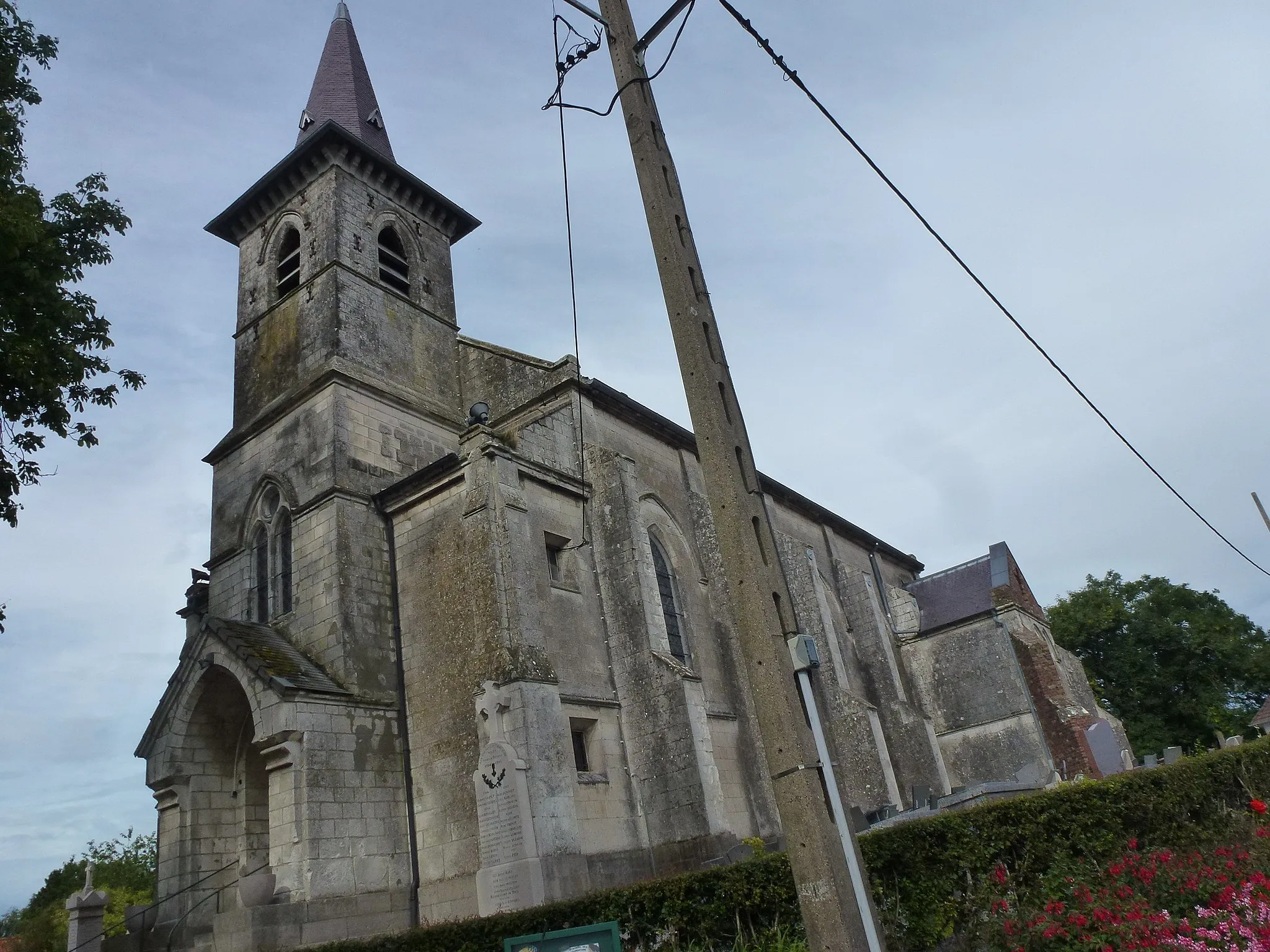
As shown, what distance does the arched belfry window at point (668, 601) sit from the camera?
651 inches

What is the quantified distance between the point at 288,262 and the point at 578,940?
17.1m

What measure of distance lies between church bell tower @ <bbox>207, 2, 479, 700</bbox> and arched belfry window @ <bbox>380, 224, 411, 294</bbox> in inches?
1.5

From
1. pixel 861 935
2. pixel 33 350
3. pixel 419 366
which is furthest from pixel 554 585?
pixel 861 935

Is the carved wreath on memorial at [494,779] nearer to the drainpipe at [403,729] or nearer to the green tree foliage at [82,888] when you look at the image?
the drainpipe at [403,729]

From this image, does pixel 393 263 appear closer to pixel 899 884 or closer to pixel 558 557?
pixel 558 557

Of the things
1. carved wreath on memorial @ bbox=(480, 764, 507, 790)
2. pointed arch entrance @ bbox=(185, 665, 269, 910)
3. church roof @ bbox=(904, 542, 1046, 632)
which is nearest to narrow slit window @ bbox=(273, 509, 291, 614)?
pointed arch entrance @ bbox=(185, 665, 269, 910)

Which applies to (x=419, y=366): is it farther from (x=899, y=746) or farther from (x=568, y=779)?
(x=899, y=746)

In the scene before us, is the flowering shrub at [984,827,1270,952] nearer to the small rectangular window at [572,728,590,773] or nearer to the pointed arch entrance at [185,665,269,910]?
the small rectangular window at [572,728,590,773]

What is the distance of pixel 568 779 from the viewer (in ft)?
40.6

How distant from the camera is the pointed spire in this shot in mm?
21422

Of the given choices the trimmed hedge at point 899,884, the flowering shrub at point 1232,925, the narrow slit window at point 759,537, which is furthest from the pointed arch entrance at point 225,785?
the flowering shrub at point 1232,925

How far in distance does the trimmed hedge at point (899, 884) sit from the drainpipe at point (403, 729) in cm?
388

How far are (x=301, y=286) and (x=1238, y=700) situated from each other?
48.4 metres

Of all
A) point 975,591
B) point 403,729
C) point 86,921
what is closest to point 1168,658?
point 975,591
